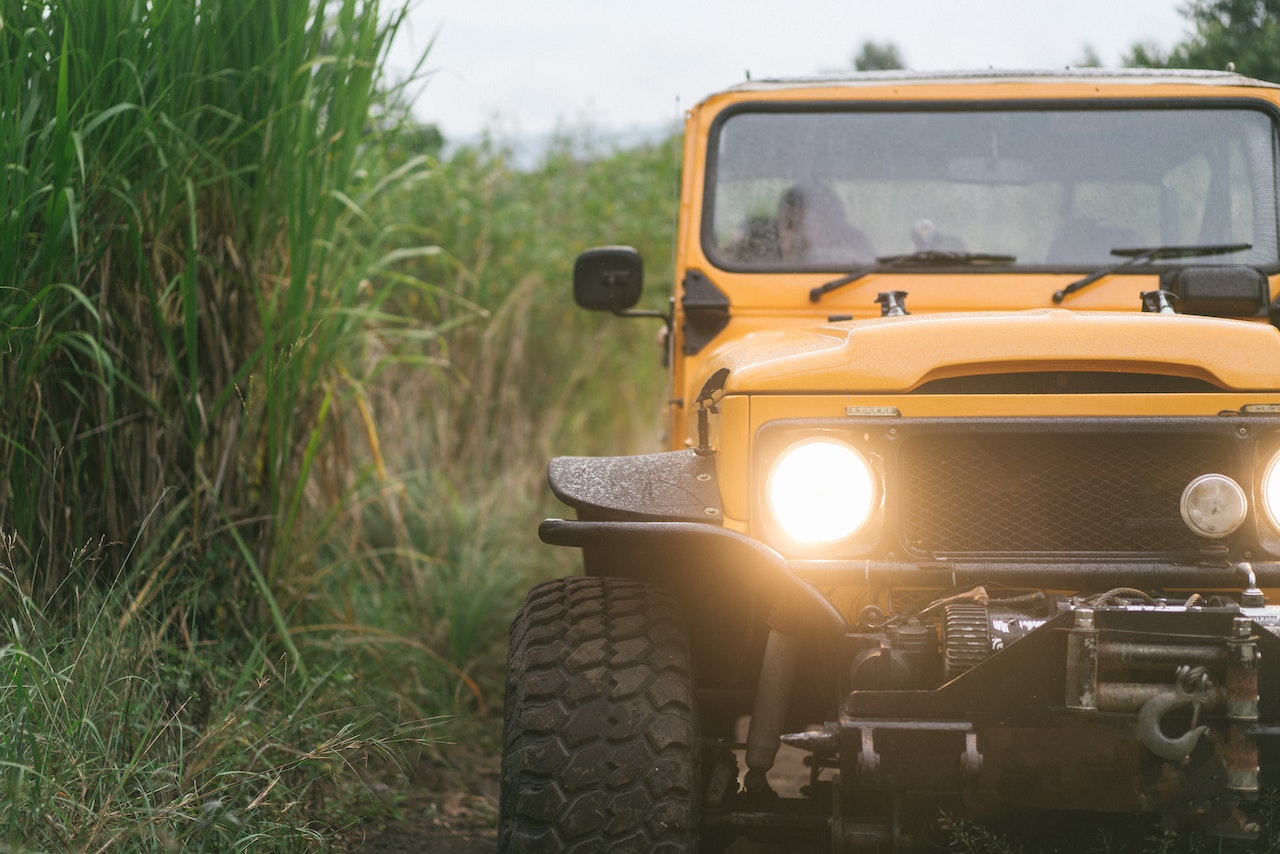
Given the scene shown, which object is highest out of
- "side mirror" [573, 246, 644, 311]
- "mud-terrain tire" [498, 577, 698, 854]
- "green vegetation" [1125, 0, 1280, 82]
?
"green vegetation" [1125, 0, 1280, 82]

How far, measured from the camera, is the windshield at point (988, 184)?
3.38 meters

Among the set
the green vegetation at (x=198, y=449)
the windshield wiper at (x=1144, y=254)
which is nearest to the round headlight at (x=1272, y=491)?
the windshield wiper at (x=1144, y=254)

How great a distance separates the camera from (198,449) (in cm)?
347

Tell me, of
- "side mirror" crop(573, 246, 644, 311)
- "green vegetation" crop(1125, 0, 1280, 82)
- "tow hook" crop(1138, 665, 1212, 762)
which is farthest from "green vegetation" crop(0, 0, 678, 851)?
"green vegetation" crop(1125, 0, 1280, 82)

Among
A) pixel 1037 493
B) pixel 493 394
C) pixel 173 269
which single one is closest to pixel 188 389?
pixel 173 269

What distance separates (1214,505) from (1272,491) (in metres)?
0.12

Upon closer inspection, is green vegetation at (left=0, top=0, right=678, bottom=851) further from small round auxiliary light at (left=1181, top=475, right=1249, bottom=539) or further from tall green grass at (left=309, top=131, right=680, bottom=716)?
small round auxiliary light at (left=1181, top=475, right=1249, bottom=539)

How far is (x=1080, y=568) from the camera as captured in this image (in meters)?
2.36

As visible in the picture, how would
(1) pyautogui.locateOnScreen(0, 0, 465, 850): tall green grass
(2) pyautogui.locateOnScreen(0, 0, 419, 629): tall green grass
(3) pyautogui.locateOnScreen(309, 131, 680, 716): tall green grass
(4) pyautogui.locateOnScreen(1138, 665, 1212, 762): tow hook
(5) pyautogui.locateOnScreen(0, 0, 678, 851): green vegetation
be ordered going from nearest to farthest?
1. (4) pyautogui.locateOnScreen(1138, 665, 1212, 762): tow hook
2. (5) pyautogui.locateOnScreen(0, 0, 678, 851): green vegetation
3. (1) pyautogui.locateOnScreen(0, 0, 465, 850): tall green grass
4. (2) pyautogui.locateOnScreen(0, 0, 419, 629): tall green grass
5. (3) pyautogui.locateOnScreen(309, 131, 680, 716): tall green grass

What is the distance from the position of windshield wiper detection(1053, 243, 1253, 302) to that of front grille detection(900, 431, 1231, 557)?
949mm

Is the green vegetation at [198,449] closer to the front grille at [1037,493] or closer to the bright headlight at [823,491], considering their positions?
the bright headlight at [823,491]

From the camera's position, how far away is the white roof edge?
352 centimetres

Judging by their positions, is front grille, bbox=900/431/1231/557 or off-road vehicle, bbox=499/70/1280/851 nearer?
off-road vehicle, bbox=499/70/1280/851

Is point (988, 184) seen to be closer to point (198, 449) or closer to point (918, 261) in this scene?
point (918, 261)
